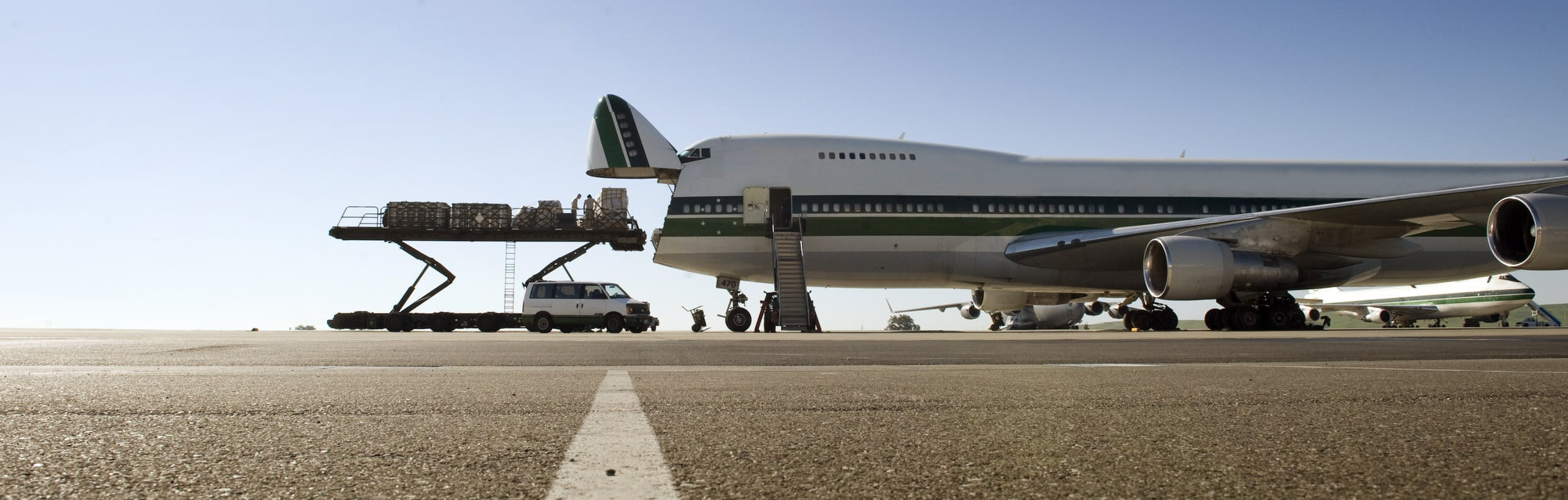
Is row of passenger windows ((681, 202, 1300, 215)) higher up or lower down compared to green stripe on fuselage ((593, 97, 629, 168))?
lower down

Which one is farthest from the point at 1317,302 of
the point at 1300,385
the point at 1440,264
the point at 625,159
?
the point at 1300,385

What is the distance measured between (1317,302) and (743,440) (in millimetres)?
48043

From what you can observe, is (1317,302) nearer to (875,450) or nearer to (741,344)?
(741,344)

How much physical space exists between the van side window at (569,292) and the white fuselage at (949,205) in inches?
108

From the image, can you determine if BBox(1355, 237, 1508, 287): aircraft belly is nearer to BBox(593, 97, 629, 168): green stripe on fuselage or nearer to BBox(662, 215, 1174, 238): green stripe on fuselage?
BBox(662, 215, 1174, 238): green stripe on fuselage

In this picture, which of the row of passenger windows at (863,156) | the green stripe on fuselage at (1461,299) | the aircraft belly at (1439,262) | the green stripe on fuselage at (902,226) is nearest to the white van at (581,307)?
the green stripe on fuselage at (902,226)

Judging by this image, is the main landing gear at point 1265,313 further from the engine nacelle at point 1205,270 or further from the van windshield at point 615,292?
the van windshield at point 615,292

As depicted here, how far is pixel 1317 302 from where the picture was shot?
44.7 meters

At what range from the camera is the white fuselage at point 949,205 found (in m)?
17.8

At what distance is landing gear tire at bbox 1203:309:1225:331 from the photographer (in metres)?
17.4

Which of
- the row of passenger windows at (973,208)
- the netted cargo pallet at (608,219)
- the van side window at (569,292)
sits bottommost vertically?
the van side window at (569,292)

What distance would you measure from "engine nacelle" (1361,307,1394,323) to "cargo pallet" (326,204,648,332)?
35424 mm

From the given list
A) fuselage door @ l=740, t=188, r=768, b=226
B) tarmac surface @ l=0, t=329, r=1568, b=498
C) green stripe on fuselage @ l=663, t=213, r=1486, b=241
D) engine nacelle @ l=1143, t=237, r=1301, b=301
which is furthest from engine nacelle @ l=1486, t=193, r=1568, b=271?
fuselage door @ l=740, t=188, r=768, b=226

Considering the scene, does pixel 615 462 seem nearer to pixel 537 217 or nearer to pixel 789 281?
pixel 789 281
